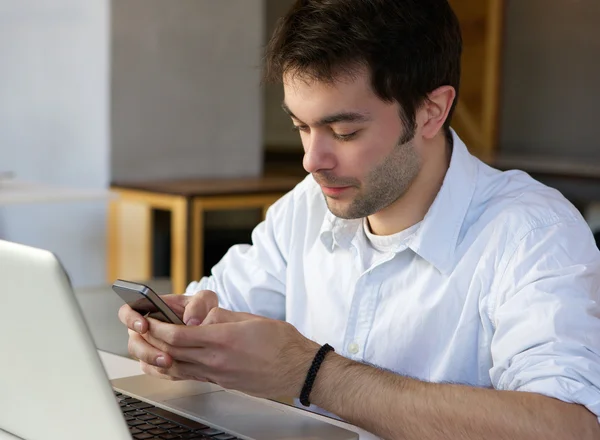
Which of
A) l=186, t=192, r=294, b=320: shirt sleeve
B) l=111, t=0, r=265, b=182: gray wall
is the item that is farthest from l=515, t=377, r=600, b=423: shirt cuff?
l=111, t=0, r=265, b=182: gray wall

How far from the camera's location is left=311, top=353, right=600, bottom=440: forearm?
3.86 ft

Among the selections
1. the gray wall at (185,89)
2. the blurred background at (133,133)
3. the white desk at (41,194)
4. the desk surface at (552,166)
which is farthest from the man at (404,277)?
the desk surface at (552,166)

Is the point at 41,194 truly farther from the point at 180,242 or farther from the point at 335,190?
the point at 335,190

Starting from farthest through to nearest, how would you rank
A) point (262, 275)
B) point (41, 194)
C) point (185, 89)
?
point (185, 89) → point (41, 194) → point (262, 275)

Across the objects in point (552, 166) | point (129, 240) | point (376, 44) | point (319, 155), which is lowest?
point (129, 240)

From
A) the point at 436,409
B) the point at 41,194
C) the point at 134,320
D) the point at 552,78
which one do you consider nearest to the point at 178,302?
the point at 134,320

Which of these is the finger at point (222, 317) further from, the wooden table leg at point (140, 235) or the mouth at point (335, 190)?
the wooden table leg at point (140, 235)

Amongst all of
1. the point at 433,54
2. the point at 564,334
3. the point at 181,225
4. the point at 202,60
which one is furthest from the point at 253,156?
the point at 564,334

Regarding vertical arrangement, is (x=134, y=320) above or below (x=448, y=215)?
below

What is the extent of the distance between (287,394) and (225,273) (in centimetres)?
54

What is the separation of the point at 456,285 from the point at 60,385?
66cm

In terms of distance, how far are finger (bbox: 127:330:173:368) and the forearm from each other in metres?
0.20

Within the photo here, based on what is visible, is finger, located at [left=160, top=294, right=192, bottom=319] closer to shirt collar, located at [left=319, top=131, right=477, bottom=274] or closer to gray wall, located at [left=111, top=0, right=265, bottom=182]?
shirt collar, located at [left=319, top=131, right=477, bottom=274]

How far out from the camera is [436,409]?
122cm
